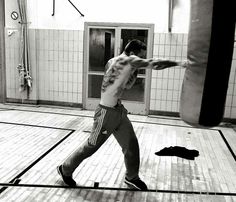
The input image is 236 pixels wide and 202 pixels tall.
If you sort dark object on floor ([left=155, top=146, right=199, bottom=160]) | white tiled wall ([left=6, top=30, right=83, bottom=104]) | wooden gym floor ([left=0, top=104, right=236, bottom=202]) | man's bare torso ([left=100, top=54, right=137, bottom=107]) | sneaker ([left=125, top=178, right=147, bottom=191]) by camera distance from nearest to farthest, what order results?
1. man's bare torso ([left=100, top=54, right=137, bottom=107])
2. wooden gym floor ([left=0, top=104, right=236, bottom=202])
3. sneaker ([left=125, top=178, right=147, bottom=191])
4. dark object on floor ([left=155, top=146, right=199, bottom=160])
5. white tiled wall ([left=6, top=30, right=83, bottom=104])

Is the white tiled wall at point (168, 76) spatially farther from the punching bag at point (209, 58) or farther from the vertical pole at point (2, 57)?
the punching bag at point (209, 58)

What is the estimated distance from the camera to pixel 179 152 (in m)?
4.26

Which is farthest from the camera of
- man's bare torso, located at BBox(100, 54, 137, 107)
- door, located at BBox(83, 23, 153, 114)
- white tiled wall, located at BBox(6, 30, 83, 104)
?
white tiled wall, located at BBox(6, 30, 83, 104)

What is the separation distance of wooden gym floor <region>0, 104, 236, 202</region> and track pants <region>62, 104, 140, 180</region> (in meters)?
0.27

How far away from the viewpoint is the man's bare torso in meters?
2.75

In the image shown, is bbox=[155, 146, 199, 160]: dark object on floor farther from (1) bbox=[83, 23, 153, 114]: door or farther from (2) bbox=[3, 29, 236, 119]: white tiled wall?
(1) bbox=[83, 23, 153, 114]: door

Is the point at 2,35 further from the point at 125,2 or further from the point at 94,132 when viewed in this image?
the point at 94,132

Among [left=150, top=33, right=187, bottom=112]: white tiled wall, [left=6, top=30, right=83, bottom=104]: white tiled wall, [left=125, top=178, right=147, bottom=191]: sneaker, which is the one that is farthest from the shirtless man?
[left=6, top=30, right=83, bottom=104]: white tiled wall

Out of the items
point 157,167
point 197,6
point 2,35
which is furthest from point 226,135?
point 2,35

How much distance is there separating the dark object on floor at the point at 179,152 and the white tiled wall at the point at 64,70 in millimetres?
2095

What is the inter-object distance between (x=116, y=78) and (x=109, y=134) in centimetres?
55

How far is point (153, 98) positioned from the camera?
641cm

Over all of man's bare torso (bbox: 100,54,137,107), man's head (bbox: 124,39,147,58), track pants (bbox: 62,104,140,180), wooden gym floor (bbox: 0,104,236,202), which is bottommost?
wooden gym floor (bbox: 0,104,236,202)

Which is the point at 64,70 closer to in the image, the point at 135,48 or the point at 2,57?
the point at 2,57
